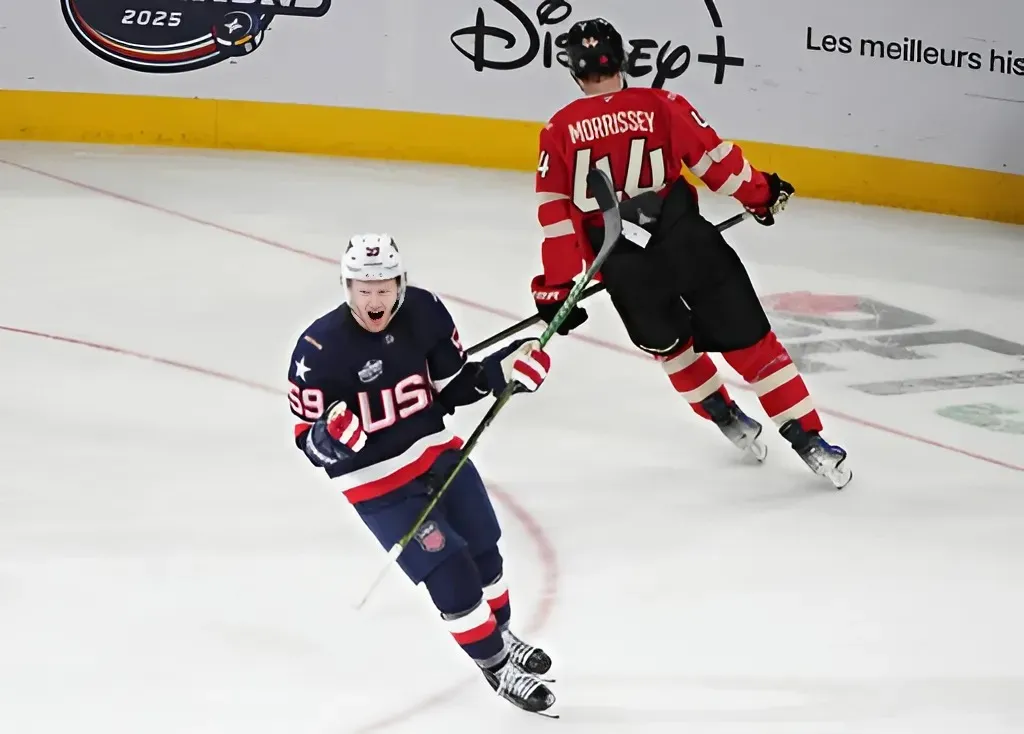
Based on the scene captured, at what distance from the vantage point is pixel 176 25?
7445mm

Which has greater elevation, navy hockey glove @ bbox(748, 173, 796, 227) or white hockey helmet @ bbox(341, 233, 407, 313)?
white hockey helmet @ bbox(341, 233, 407, 313)

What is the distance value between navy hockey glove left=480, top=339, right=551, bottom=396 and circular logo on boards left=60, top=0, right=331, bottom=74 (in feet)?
16.3

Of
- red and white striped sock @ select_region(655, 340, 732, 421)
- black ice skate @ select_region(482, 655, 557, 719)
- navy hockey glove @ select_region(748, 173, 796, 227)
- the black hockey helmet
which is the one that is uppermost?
the black hockey helmet

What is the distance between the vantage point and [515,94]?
736 centimetres

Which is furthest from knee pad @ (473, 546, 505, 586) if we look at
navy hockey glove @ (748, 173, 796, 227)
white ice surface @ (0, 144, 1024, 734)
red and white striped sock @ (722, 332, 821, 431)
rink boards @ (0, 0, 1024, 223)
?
rink boards @ (0, 0, 1024, 223)

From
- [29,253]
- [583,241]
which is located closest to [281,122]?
[29,253]

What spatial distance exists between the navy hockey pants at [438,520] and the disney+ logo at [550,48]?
4.49 meters

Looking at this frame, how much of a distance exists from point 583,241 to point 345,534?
3.09ft

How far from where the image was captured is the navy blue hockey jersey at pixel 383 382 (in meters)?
2.66

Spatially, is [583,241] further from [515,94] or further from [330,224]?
[515,94]

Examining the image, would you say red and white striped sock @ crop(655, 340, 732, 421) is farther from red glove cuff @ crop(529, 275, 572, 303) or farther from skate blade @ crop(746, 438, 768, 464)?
red glove cuff @ crop(529, 275, 572, 303)

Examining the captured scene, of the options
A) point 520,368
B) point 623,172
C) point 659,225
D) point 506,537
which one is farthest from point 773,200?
point 520,368

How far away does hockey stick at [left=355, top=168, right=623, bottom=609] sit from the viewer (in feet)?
8.85

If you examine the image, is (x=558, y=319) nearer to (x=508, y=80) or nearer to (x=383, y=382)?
(x=383, y=382)
